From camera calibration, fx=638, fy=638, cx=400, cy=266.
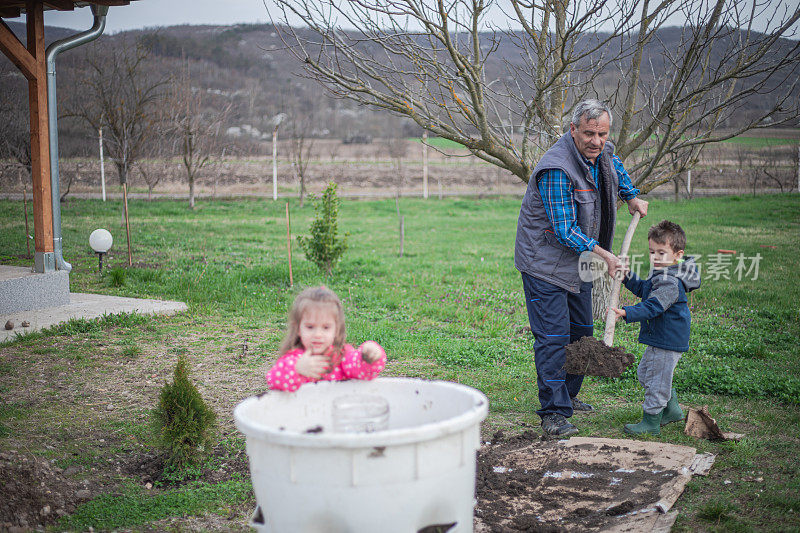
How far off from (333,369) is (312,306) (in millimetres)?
282

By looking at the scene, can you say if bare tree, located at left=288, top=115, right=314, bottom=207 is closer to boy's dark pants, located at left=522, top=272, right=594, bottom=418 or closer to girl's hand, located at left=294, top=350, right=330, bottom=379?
boy's dark pants, located at left=522, top=272, right=594, bottom=418

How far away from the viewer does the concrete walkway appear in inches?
254

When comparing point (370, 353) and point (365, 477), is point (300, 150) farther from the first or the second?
point (365, 477)

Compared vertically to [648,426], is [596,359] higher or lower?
higher

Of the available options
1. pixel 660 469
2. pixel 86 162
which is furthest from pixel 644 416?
pixel 86 162

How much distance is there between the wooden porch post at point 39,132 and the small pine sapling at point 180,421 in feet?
14.8

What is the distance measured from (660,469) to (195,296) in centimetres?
609

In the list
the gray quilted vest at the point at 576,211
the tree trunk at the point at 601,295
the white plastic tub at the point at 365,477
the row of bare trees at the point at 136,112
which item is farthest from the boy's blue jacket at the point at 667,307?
the row of bare trees at the point at 136,112

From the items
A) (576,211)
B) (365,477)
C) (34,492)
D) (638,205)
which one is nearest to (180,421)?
(34,492)

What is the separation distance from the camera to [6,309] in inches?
271

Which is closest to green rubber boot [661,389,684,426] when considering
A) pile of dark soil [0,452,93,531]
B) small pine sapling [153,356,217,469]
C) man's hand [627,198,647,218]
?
man's hand [627,198,647,218]

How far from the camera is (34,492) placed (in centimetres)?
313

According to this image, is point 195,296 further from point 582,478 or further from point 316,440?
point 316,440

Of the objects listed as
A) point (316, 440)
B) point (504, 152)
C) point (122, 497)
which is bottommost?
point (122, 497)
